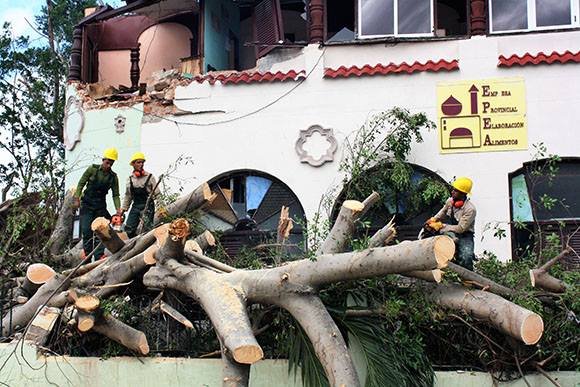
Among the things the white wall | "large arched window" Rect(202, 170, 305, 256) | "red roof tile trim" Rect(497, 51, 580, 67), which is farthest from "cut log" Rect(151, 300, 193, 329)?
"red roof tile trim" Rect(497, 51, 580, 67)

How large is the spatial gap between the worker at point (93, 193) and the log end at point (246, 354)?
188 inches

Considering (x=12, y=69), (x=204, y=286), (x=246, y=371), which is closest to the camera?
(x=246, y=371)

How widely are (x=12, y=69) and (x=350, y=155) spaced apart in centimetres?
1393

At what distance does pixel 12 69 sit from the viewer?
23.4m

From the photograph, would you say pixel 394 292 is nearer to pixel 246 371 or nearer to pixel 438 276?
pixel 438 276

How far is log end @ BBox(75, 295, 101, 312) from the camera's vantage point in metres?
8.50

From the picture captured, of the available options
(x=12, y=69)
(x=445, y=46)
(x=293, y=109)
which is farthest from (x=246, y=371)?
(x=12, y=69)

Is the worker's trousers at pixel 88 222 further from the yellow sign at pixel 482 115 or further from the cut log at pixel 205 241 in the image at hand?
the yellow sign at pixel 482 115

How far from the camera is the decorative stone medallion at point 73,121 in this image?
1488 cm

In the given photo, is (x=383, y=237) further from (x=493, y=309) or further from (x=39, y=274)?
(x=39, y=274)

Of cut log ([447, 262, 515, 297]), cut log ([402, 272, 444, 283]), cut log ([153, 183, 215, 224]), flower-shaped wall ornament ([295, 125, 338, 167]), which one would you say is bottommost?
cut log ([447, 262, 515, 297])

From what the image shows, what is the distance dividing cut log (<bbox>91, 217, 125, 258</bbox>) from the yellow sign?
19.4 feet

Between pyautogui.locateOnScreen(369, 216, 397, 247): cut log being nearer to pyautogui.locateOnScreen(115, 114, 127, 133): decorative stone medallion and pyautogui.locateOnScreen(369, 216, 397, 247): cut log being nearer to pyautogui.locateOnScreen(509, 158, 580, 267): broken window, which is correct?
pyautogui.locateOnScreen(509, 158, 580, 267): broken window

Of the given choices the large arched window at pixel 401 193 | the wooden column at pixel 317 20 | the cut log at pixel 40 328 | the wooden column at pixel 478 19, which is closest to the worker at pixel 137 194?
the cut log at pixel 40 328
